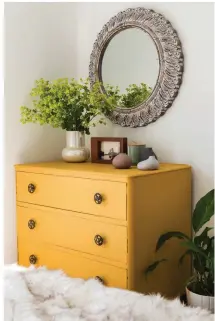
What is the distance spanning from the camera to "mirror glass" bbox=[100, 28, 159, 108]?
2.28 metres

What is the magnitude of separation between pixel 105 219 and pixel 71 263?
348 millimetres

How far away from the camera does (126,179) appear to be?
1.80 metres

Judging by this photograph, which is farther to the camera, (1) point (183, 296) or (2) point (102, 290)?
(1) point (183, 296)

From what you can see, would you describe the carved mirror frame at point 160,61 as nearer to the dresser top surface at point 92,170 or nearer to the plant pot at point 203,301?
the dresser top surface at point 92,170

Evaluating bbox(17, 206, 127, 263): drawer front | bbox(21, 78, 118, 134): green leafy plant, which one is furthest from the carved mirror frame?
bbox(17, 206, 127, 263): drawer front

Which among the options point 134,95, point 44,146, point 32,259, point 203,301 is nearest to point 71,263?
point 32,259

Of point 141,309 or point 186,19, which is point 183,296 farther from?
point 186,19

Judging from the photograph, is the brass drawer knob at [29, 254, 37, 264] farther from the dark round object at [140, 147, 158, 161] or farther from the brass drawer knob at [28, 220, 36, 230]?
the dark round object at [140, 147, 158, 161]

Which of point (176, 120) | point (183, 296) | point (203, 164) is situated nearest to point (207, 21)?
point (176, 120)

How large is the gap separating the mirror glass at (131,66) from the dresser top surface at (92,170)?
16.8 inches

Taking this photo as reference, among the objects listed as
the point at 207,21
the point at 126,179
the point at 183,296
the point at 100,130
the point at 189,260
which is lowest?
the point at 183,296

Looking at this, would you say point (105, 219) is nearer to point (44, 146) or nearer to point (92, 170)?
point (92, 170)

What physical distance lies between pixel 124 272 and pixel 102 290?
0.16 metres

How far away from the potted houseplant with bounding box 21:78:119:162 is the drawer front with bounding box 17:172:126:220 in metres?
0.27
